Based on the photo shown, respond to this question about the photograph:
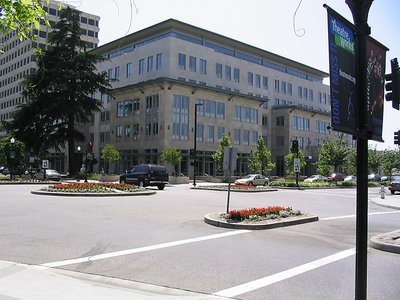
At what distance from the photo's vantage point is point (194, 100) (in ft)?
212

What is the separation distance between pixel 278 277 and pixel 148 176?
27087 mm

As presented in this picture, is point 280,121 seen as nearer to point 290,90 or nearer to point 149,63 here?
point 290,90

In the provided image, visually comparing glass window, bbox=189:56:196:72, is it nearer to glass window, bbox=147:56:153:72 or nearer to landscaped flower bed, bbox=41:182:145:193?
glass window, bbox=147:56:153:72

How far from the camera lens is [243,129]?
236 feet

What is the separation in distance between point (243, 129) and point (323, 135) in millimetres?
24858

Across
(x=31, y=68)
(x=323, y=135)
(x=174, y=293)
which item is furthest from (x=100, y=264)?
(x=31, y=68)

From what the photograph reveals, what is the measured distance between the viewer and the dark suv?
111 ft

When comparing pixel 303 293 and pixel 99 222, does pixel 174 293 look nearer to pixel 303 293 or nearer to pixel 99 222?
pixel 303 293

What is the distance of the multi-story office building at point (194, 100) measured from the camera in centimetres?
6319

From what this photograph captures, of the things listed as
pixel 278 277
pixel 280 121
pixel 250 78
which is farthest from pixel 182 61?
pixel 278 277

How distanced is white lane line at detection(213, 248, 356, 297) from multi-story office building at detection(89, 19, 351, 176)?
172ft

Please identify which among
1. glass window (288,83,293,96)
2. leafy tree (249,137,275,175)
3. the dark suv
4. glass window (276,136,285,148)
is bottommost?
the dark suv

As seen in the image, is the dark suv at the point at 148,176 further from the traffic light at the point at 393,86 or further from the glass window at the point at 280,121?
the glass window at the point at 280,121

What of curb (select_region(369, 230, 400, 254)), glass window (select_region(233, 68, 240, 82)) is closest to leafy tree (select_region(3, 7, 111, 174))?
glass window (select_region(233, 68, 240, 82))
